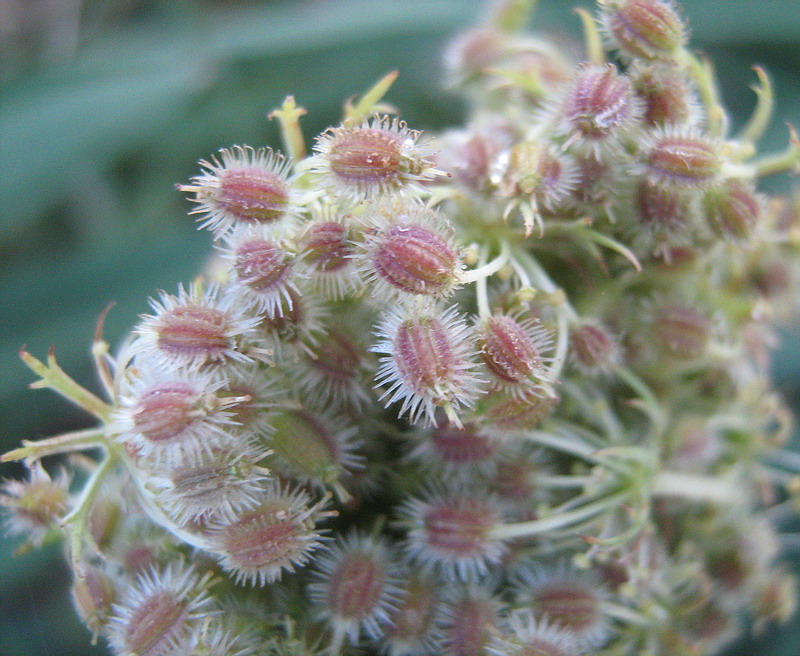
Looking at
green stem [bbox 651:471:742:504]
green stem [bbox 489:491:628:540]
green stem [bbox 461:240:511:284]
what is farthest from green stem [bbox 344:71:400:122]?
green stem [bbox 651:471:742:504]

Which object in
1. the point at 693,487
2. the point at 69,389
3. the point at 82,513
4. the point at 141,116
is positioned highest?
the point at 141,116

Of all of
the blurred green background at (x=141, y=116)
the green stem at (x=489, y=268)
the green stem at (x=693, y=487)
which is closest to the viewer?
the green stem at (x=489, y=268)

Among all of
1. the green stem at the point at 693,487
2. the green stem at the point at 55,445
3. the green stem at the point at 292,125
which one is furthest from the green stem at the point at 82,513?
the green stem at the point at 693,487

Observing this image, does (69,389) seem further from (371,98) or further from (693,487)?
(693,487)

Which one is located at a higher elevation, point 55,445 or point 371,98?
point 371,98

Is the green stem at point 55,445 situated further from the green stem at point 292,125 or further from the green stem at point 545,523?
the green stem at point 545,523

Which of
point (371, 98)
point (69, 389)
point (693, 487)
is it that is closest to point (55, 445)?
point (69, 389)

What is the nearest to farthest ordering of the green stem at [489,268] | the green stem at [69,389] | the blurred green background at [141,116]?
the green stem at [489,268] → the green stem at [69,389] → the blurred green background at [141,116]

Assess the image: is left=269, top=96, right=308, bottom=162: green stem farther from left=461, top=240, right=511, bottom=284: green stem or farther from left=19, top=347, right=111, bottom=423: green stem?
left=19, top=347, right=111, bottom=423: green stem
